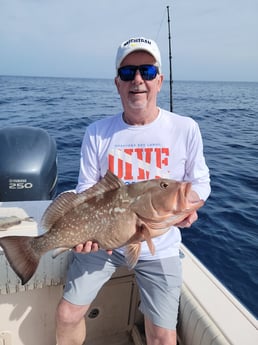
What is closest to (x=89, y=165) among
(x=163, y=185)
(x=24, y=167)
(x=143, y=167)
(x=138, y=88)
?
(x=143, y=167)

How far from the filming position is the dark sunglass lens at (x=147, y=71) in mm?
2750

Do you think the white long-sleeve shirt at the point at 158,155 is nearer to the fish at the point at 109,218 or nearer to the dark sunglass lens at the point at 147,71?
the dark sunglass lens at the point at 147,71

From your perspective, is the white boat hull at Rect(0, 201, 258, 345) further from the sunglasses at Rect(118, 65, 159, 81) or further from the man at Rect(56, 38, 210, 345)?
the sunglasses at Rect(118, 65, 159, 81)

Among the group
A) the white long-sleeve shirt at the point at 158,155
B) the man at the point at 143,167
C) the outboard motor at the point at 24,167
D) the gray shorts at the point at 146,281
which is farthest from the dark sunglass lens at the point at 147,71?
the outboard motor at the point at 24,167

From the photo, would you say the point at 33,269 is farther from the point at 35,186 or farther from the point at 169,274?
the point at 35,186

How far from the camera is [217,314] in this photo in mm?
2572

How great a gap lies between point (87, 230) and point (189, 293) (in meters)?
1.22

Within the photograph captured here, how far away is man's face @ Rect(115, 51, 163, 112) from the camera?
276 cm

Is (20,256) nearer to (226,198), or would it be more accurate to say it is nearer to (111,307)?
(111,307)

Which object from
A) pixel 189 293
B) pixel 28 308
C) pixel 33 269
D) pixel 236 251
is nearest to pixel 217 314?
pixel 189 293

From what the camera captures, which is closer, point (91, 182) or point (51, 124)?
point (91, 182)

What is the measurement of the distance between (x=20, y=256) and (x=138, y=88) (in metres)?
1.63

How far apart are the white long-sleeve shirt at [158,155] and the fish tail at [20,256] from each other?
745mm

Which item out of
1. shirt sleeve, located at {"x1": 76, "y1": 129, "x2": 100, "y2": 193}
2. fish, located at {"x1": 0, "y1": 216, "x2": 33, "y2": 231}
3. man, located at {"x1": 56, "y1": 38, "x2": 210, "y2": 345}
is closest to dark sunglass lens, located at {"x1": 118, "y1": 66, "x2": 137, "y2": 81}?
man, located at {"x1": 56, "y1": 38, "x2": 210, "y2": 345}
